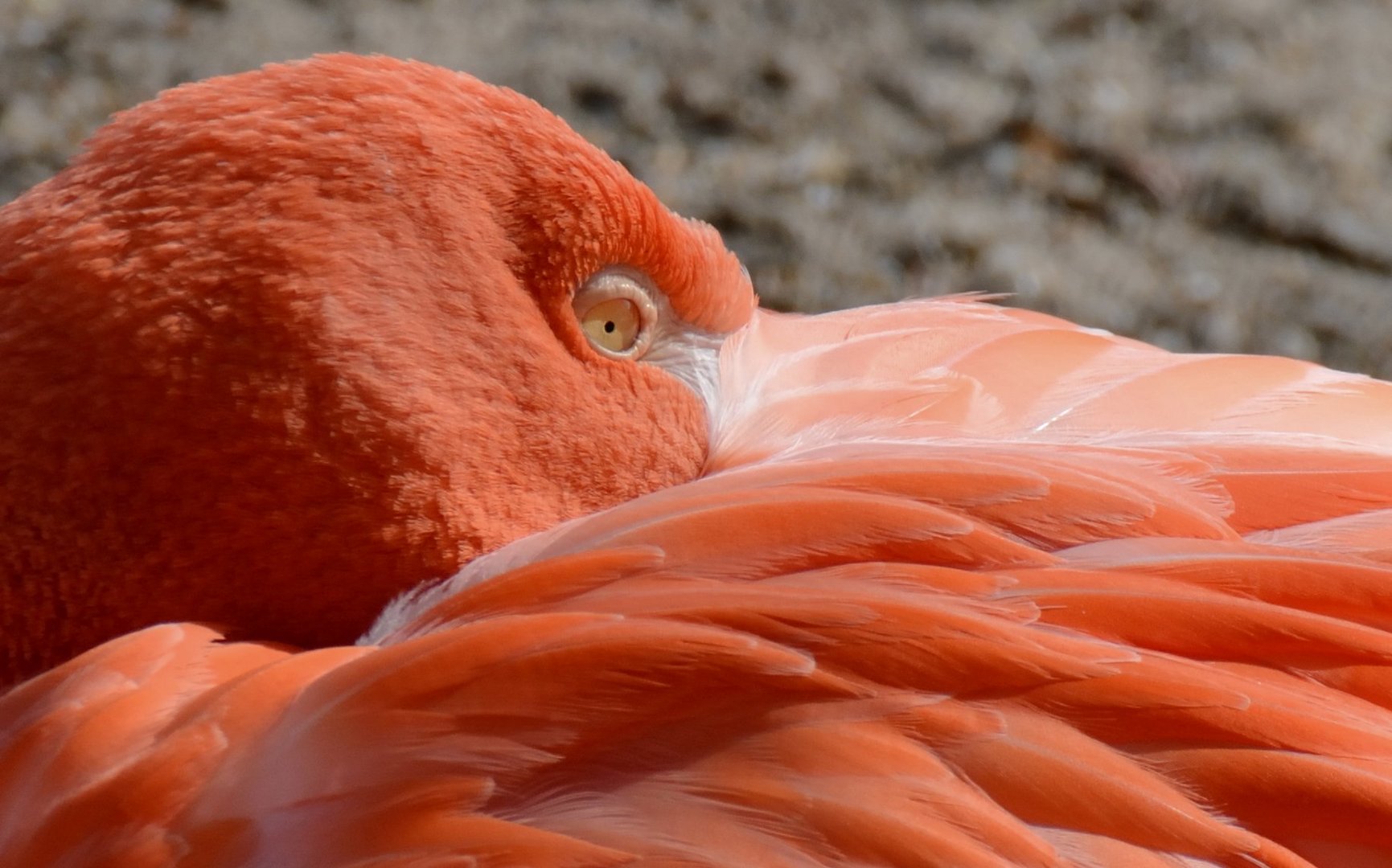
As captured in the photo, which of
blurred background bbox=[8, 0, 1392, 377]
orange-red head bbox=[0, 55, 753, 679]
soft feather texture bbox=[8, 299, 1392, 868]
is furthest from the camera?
blurred background bbox=[8, 0, 1392, 377]

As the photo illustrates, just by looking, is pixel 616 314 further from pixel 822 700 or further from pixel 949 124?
pixel 949 124

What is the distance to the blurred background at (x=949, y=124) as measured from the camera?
343 cm

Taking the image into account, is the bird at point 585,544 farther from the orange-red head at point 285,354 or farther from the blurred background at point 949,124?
the blurred background at point 949,124

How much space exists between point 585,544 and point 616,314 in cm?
35

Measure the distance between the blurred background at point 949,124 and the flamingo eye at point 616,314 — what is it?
1.66 m

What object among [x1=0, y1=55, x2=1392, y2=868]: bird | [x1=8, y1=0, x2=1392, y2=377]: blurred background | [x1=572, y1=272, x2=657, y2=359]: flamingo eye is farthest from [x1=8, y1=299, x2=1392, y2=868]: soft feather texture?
[x1=8, y1=0, x2=1392, y2=377]: blurred background

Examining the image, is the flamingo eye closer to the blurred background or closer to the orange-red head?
the orange-red head

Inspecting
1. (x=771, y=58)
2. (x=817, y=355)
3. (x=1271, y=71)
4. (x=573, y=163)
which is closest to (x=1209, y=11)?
(x=1271, y=71)

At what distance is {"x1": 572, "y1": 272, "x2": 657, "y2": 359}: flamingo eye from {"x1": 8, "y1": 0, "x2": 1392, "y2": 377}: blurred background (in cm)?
166

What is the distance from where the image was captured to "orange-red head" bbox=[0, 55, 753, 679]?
4.89ft

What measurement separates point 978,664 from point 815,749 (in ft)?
0.48

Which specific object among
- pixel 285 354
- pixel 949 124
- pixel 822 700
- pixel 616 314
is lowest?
pixel 822 700

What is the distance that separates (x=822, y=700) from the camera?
1.22 m

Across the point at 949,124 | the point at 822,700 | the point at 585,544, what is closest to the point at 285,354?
the point at 585,544
